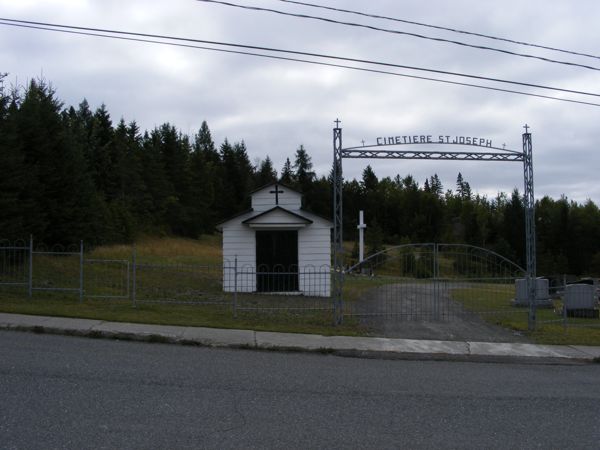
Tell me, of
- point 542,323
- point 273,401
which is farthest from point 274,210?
point 273,401

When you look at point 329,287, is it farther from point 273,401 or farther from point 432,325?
point 273,401

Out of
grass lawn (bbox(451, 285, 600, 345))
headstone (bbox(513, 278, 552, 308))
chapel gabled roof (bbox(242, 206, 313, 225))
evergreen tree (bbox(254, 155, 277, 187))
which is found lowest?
grass lawn (bbox(451, 285, 600, 345))

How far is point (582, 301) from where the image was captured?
18.3 meters

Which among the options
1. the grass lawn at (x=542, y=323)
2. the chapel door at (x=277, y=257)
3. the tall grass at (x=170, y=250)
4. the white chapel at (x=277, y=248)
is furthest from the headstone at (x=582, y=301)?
the tall grass at (x=170, y=250)

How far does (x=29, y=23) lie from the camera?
1174cm

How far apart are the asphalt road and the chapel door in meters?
11.5

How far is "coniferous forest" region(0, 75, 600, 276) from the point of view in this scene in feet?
86.9

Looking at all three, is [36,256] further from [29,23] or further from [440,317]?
[440,317]

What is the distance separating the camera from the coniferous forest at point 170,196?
2648cm

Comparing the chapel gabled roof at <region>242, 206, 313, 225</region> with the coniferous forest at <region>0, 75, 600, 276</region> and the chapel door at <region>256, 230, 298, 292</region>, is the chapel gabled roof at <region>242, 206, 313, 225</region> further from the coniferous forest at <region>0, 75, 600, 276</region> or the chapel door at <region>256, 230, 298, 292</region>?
the coniferous forest at <region>0, 75, 600, 276</region>

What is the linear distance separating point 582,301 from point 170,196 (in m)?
67.6

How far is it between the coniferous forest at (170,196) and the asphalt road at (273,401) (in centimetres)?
1522

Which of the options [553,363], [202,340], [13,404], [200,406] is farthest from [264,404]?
[553,363]

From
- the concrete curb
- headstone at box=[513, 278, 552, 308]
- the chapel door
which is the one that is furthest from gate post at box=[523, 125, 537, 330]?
the chapel door
